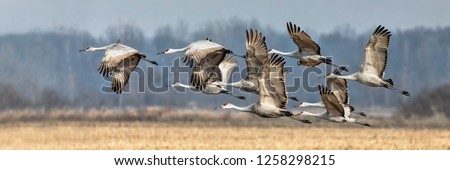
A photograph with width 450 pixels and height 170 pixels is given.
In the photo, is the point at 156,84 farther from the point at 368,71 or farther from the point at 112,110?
the point at 368,71

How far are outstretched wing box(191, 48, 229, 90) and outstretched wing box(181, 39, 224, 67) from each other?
49 mm

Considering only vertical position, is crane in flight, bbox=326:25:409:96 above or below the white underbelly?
above

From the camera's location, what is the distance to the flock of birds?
54.1 feet

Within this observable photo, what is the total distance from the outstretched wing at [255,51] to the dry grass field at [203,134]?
2590 millimetres

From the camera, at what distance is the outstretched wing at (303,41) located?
16.8m

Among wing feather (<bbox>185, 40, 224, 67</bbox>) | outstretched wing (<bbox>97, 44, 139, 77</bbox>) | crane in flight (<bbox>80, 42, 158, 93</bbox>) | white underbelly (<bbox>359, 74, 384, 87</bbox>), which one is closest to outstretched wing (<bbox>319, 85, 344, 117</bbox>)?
white underbelly (<bbox>359, 74, 384, 87</bbox>)

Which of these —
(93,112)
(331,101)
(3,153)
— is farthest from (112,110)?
(331,101)

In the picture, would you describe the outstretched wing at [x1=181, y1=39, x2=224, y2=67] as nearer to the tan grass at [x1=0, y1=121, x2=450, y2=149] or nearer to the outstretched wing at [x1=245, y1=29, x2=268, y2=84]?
the outstretched wing at [x1=245, y1=29, x2=268, y2=84]

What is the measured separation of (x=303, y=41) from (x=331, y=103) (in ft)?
2.84

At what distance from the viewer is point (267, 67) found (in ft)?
53.5

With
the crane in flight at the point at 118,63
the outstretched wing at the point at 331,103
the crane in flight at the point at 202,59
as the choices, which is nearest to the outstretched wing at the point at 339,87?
the outstretched wing at the point at 331,103

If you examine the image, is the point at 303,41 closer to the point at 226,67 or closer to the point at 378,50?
the point at 378,50

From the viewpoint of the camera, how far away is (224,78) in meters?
18.1

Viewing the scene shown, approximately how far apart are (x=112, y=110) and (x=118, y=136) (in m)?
0.40
